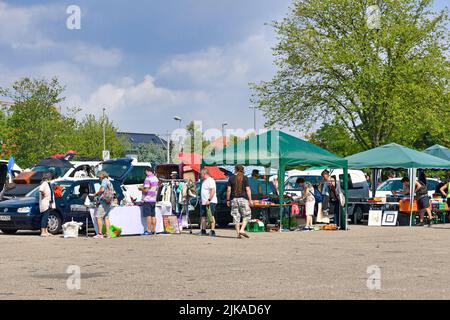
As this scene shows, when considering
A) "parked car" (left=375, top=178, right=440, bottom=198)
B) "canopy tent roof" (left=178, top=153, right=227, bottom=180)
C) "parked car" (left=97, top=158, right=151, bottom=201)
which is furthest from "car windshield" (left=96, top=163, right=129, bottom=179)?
"parked car" (left=375, top=178, right=440, bottom=198)

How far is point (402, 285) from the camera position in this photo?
11297 mm

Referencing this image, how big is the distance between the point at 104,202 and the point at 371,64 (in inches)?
1185

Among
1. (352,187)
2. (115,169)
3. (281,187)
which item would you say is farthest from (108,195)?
(352,187)

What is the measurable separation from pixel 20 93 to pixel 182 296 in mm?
51790

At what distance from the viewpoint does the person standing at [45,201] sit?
22.2 meters

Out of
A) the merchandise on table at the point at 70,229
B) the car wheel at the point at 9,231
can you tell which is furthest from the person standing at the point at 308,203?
the car wheel at the point at 9,231

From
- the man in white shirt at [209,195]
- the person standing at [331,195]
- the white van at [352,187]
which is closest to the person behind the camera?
the man in white shirt at [209,195]

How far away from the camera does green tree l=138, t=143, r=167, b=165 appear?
92.6 m

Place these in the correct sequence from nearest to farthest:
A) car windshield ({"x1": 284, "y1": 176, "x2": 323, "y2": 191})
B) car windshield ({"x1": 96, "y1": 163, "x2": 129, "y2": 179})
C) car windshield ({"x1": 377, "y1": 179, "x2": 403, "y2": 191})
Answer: car windshield ({"x1": 96, "y1": 163, "x2": 129, "y2": 179}) → car windshield ({"x1": 284, "y1": 176, "x2": 323, "y2": 191}) → car windshield ({"x1": 377, "y1": 179, "x2": 403, "y2": 191})

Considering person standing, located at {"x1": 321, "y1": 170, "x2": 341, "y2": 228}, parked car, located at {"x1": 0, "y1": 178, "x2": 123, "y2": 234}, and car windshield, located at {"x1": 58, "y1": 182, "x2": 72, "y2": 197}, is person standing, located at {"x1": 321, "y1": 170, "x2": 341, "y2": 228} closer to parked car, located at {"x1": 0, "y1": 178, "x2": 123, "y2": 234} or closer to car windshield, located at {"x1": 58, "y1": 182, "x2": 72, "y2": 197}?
parked car, located at {"x1": 0, "y1": 178, "x2": 123, "y2": 234}

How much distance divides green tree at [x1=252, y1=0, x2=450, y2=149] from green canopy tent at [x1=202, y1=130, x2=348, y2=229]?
23701 millimetres

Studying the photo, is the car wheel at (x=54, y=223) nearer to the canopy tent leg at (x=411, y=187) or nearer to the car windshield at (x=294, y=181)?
the canopy tent leg at (x=411, y=187)
